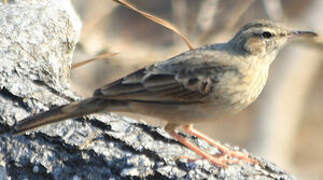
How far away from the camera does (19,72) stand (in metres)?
4.85

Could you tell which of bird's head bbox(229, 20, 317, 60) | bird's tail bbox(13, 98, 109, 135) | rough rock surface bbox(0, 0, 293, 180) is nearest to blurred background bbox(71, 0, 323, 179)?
bird's head bbox(229, 20, 317, 60)

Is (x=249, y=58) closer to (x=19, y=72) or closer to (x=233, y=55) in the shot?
(x=233, y=55)

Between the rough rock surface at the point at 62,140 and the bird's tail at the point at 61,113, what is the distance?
0.14 m

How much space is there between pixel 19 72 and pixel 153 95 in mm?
933

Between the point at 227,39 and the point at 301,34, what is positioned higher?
the point at 227,39

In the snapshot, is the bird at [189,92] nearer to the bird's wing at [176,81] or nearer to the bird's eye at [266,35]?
the bird's wing at [176,81]

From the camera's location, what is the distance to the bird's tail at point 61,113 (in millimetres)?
4371

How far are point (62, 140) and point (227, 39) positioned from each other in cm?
526

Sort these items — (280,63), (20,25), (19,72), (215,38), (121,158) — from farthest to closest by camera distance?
(280,63) < (215,38) < (20,25) < (19,72) < (121,158)

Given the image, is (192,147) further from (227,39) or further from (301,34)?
(227,39)

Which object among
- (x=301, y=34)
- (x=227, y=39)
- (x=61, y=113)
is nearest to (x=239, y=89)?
(x=301, y=34)

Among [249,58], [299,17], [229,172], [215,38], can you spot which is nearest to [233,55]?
[249,58]

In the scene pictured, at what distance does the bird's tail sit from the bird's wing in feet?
0.79

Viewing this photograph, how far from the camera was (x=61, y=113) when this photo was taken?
4.46 metres
